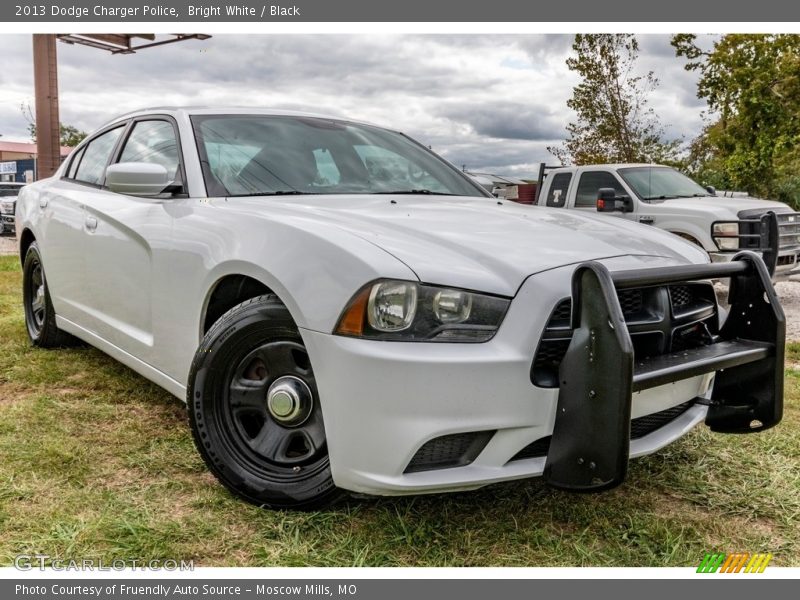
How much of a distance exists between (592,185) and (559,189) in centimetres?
52

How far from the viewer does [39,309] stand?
515cm

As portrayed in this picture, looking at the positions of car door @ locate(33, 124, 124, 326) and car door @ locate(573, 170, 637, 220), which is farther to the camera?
car door @ locate(573, 170, 637, 220)

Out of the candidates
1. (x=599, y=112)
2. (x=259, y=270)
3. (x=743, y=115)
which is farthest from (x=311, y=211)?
(x=599, y=112)

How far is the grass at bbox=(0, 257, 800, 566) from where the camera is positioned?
97.2 inches

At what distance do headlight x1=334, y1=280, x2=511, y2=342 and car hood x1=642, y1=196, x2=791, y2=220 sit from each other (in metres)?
7.05

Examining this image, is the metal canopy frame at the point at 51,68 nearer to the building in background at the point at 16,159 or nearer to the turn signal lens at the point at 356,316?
the turn signal lens at the point at 356,316

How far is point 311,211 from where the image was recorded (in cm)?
283

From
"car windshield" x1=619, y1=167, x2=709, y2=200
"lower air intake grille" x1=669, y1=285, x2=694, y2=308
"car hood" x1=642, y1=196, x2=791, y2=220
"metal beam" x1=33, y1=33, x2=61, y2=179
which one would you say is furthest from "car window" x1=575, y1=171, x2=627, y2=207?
"metal beam" x1=33, y1=33, x2=61, y2=179

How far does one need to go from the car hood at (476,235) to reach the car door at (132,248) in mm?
514

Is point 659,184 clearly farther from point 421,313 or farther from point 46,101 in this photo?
point 46,101

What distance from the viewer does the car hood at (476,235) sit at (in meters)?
2.36

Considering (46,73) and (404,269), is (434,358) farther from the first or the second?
(46,73)

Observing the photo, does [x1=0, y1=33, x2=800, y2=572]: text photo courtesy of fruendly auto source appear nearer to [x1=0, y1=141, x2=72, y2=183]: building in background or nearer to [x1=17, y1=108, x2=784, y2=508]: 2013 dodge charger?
[x1=17, y1=108, x2=784, y2=508]: 2013 dodge charger

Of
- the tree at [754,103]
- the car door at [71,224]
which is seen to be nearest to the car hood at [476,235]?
the car door at [71,224]
